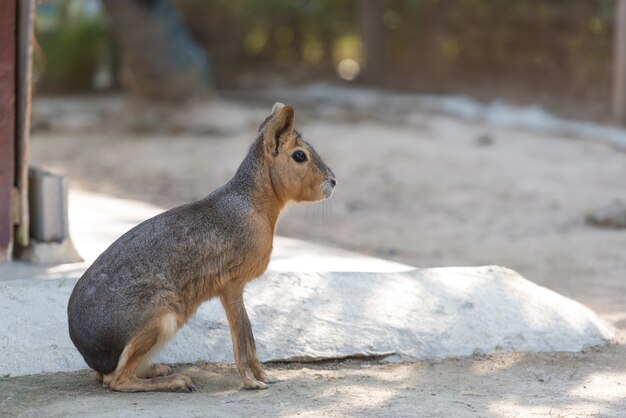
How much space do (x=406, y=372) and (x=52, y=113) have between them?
11.9m

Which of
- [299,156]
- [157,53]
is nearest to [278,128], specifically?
[299,156]

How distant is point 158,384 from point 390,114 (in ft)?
36.0

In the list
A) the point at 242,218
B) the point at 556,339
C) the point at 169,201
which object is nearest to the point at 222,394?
the point at 242,218

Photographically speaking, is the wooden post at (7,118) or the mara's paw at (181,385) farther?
the wooden post at (7,118)

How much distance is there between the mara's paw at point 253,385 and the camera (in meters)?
4.89

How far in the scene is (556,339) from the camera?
5.76m

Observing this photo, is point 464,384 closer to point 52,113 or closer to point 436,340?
point 436,340

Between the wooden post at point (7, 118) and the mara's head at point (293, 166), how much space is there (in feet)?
7.34

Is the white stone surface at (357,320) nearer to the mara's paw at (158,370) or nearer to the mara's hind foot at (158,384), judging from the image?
the mara's paw at (158,370)

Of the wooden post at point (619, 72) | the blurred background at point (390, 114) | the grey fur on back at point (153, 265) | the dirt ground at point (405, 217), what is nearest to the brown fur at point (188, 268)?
the grey fur on back at point (153, 265)

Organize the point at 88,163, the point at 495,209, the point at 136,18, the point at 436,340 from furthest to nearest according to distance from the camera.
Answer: the point at 136,18, the point at 88,163, the point at 495,209, the point at 436,340

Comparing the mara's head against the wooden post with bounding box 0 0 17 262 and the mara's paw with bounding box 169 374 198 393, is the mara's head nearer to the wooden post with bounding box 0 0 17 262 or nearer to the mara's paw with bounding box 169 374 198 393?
the mara's paw with bounding box 169 374 198 393

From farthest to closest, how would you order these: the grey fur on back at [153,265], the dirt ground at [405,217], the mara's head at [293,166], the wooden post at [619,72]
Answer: the wooden post at [619,72], the mara's head at [293,166], the dirt ground at [405,217], the grey fur on back at [153,265]

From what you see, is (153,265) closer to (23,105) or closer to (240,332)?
(240,332)
